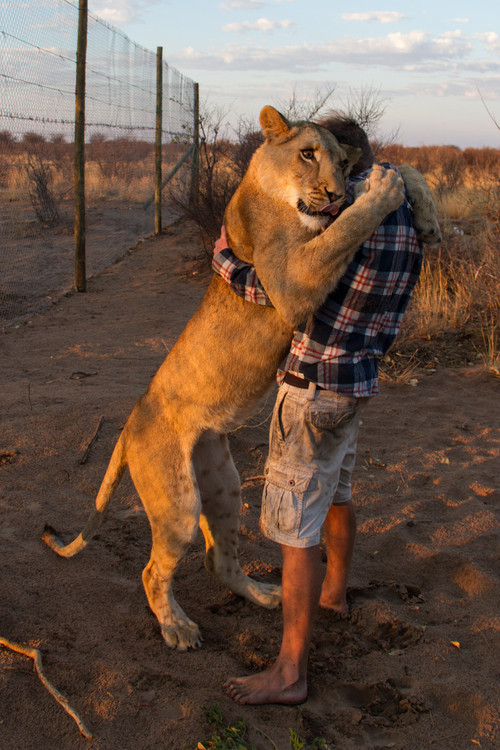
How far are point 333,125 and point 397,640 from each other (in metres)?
2.39

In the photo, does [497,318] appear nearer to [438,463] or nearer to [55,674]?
[438,463]

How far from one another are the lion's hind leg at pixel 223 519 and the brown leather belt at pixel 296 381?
69 centimetres

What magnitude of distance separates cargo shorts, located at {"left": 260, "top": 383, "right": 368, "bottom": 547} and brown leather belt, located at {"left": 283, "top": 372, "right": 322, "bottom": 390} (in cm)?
1

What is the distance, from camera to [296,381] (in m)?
2.61

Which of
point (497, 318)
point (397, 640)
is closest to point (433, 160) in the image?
point (497, 318)

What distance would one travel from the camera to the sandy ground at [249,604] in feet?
8.09

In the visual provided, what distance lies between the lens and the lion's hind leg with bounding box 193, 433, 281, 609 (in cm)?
323

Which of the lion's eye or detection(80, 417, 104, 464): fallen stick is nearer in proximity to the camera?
the lion's eye

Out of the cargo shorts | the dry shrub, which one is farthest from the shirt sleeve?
the dry shrub

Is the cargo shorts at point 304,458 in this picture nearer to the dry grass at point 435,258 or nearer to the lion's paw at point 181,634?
the lion's paw at point 181,634

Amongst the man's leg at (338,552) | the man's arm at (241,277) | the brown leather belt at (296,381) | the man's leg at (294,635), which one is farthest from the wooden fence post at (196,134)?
the man's leg at (294,635)

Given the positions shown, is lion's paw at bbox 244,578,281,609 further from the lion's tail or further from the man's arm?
the man's arm

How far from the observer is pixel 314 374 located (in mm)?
2516

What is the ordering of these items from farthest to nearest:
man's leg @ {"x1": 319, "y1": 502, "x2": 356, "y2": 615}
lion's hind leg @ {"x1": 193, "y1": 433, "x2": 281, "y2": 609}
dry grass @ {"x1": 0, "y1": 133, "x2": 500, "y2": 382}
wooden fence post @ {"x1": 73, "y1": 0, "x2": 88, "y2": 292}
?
wooden fence post @ {"x1": 73, "y1": 0, "x2": 88, "y2": 292}, dry grass @ {"x1": 0, "y1": 133, "x2": 500, "y2": 382}, lion's hind leg @ {"x1": 193, "y1": 433, "x2": 281, "y2": 609}, man's leg @ {"x1": 319, "y1": 502, "x2": 356, "y2": 615}
